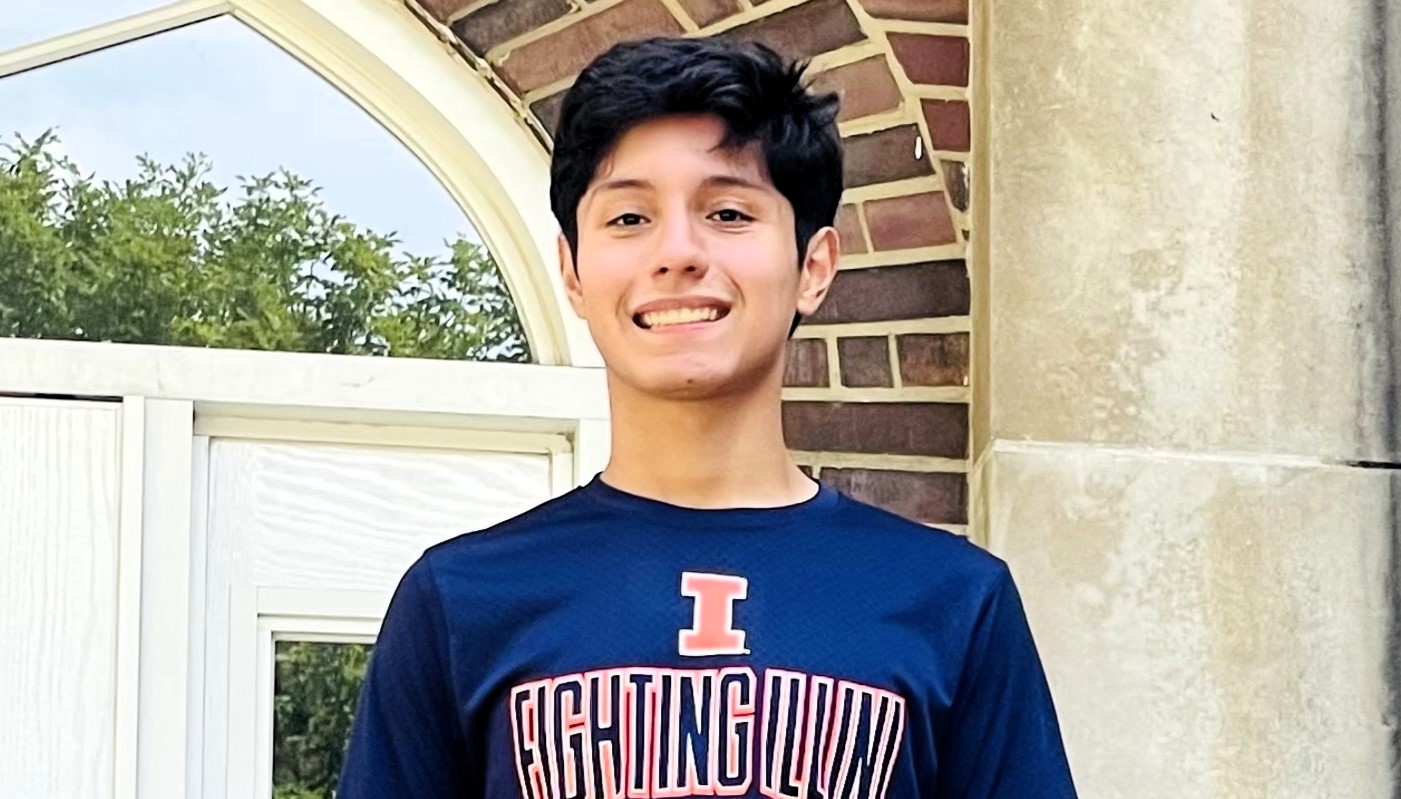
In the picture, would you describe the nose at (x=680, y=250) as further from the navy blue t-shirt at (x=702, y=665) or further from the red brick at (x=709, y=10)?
the red brick at (x=709, y=10)

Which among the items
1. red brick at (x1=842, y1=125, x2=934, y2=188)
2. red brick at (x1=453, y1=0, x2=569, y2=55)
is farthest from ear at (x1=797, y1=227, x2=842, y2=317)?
red brick at (x1=453, y1=0, x2=569, y2=55)

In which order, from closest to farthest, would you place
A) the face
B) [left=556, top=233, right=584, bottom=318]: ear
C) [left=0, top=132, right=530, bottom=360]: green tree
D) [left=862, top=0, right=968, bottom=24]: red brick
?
the face, [left=556, top=233, right=584, bottom=318]: ear, [left=0, top=132, right=530, bottom=360]: green tree, [left=862, top=0, right=968, bottom=24]: red brick

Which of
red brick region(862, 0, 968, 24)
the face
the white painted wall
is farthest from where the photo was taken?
red brick region(862, 0, 968, 24)

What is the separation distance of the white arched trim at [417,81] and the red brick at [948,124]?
1.70ft

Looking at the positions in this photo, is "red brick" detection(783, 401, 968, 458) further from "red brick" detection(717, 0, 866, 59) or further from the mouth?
the mouth

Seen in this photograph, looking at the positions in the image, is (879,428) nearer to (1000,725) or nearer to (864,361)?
(864,361)

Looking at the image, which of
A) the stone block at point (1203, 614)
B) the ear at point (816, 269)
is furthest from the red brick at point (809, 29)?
the ear at point (816, 269)

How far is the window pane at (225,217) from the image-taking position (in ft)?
9.90

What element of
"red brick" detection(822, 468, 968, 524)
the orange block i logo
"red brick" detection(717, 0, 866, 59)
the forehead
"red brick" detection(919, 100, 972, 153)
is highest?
"red brick" detection(717, 0, 866, 59)

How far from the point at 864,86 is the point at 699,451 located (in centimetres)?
119

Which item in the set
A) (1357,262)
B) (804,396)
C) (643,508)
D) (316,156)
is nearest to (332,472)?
(316,156)

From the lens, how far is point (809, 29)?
10.1ft

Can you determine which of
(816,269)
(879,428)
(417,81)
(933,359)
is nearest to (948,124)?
(933,359)

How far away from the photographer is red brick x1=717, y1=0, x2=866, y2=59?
3084mm
